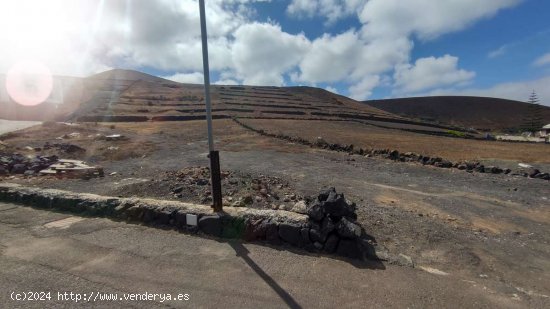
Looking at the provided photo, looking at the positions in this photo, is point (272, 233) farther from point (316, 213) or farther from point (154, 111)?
point (154, 111)

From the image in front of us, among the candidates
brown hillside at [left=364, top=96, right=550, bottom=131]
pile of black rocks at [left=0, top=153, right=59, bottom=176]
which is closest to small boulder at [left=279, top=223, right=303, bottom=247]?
pile of black rocks at [left=0, top=153, right=59, bottom=176]

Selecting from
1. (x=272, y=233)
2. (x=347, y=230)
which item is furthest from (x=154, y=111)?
(x=347, y=230)

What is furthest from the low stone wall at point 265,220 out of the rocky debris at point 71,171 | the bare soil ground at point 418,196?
the rocky debris at point 71,171

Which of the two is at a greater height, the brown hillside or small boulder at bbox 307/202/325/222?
the brown hillside

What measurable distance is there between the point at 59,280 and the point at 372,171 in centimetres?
1248

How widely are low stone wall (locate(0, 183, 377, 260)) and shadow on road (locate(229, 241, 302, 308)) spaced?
0.34 metres

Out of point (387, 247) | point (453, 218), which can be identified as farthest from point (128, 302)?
point (453, 218)

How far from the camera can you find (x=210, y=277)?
473 centimetres

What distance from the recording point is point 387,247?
19.6ft

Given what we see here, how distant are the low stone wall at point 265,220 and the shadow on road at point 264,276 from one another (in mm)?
343

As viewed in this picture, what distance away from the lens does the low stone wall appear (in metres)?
5.52

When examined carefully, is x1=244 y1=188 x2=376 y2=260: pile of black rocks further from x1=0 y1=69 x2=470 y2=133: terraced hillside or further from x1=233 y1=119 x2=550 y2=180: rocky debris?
x1=0 y1=69 x2=470 y2=133: terraced hillside

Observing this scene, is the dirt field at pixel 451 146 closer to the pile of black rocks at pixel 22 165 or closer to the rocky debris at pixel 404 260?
the rocky debris at pixel 404 260

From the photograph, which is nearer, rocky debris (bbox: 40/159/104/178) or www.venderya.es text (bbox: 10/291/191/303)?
www.venderya.es text (bbox: 10/291/191/303)
